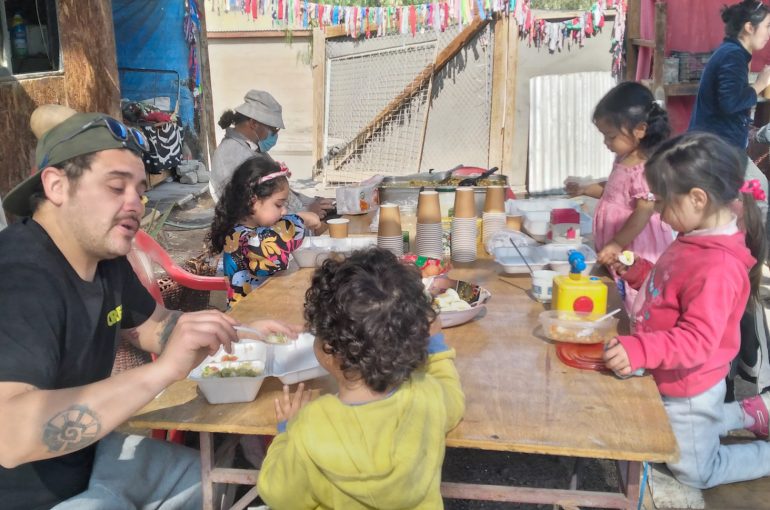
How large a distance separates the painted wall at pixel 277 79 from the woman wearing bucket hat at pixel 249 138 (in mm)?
5705

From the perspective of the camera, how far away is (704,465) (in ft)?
6.89

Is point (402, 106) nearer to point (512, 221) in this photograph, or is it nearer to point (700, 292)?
point (512, 221)

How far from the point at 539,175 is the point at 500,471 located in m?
6.61

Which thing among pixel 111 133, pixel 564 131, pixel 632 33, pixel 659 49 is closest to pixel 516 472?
pixel 111 133

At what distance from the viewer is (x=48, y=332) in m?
1.56

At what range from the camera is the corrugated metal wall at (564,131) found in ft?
29.0

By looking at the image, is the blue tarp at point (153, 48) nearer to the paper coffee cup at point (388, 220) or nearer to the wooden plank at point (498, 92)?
the wooden plank at point (498, 92)

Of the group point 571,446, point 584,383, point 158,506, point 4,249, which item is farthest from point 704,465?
point 4,249

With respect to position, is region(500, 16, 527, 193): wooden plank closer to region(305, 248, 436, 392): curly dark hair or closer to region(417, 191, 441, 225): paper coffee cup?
region(417, 191, 441, 225): paper coffee cup

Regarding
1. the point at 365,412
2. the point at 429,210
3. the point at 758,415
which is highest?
the point at 429,210

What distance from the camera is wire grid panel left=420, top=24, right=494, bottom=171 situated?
923 cm

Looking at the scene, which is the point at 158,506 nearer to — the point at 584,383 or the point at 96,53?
the point at 584,383

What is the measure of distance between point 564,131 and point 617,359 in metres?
7.62

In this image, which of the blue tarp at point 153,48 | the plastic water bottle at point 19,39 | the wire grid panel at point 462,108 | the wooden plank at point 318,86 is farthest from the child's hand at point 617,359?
the blue tarp at point 153,48
